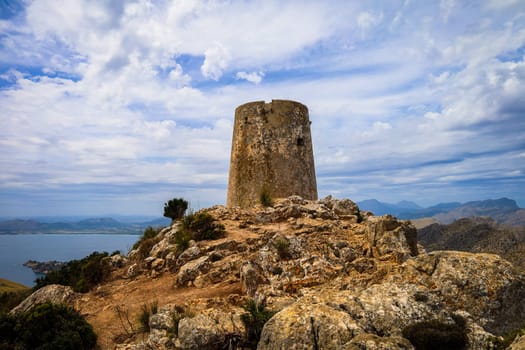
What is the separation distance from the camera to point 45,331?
26.5 feet

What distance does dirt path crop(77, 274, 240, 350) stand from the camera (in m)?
9.01

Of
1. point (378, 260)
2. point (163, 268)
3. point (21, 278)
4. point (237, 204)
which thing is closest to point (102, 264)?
point (163, 268)

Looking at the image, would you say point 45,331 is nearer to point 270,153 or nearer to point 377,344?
point 377,344

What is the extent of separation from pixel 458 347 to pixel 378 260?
15.5ft

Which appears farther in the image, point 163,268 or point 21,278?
point 21,278

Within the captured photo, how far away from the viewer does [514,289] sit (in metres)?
6.71

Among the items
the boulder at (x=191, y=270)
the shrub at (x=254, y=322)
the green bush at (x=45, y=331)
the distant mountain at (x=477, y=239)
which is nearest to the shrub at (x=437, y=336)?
the shrub at (x=254, y=322)

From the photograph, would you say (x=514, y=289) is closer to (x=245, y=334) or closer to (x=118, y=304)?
(x=245, y=334)

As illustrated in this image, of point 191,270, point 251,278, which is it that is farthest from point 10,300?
point 251,278

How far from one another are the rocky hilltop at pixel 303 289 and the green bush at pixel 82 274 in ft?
1.42

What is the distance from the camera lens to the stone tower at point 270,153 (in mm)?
16719

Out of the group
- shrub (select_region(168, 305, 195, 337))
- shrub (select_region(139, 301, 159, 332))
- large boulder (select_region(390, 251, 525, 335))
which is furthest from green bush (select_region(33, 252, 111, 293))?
large boulder (select_region(390, 251, 525, 335))

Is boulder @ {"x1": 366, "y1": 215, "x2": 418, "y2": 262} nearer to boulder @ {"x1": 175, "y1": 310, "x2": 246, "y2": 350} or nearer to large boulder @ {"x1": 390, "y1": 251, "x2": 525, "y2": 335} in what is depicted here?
large boulder @ {"x1": 390, "y1": 251, "x2": 525, "y2": 335}

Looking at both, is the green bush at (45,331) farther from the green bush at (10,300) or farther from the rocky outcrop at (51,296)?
the green bush at (10,300)
